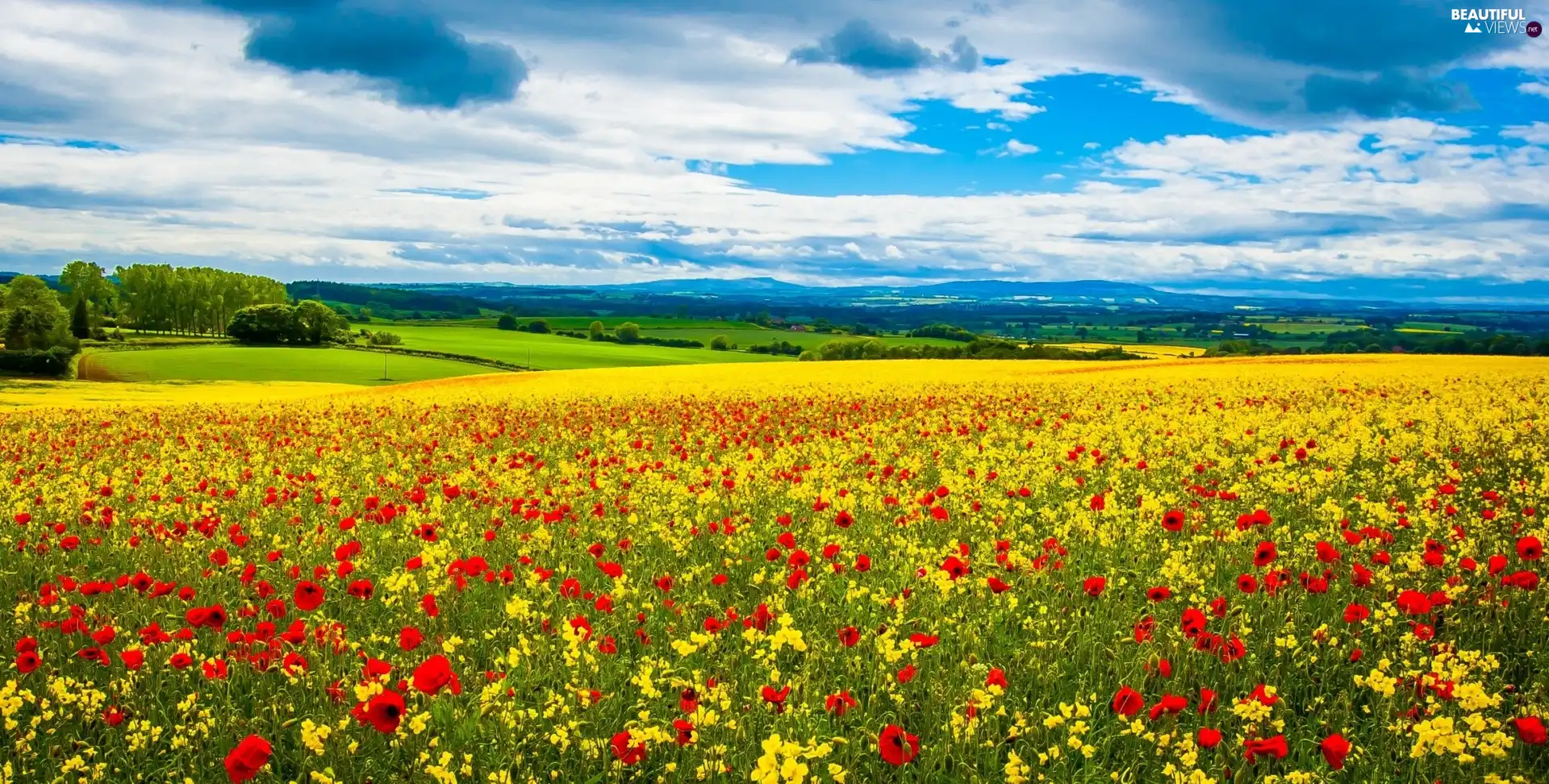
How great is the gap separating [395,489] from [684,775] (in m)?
6.49

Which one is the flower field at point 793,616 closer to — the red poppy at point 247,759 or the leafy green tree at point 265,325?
the red poppy at point 247,759

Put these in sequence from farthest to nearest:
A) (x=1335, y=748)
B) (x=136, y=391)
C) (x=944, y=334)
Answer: (x=944, y=334) → (x=136, y=391) → (x=1335, y=748)

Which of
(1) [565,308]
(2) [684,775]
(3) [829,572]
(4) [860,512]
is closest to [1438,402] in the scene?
(4) [860,512]

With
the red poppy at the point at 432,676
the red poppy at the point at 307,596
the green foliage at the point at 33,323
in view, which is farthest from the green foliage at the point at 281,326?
the red poppy at the point at 432,676

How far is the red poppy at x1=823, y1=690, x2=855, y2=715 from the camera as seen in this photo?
158 inches

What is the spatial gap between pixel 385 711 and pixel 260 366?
63.6 meters

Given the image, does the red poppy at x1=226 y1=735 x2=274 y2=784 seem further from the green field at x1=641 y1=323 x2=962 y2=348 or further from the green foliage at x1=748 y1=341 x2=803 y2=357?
the green field at x1=641 y1=323 x2=962 y2=348

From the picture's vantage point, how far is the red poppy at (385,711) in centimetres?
361

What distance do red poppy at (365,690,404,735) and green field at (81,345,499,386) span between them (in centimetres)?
5555

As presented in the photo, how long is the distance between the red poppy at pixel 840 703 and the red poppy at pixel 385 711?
1.72m

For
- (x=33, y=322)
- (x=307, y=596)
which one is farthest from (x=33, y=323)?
(x=307, y=596)

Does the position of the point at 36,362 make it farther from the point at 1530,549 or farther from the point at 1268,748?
the point at 1530,549

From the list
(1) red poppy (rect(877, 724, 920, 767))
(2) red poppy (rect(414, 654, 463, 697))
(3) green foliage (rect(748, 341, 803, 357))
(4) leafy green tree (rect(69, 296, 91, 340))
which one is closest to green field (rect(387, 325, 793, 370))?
(3) green foliage (rect(748, 341, 803, 357))

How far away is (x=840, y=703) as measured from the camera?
14.5 ft
